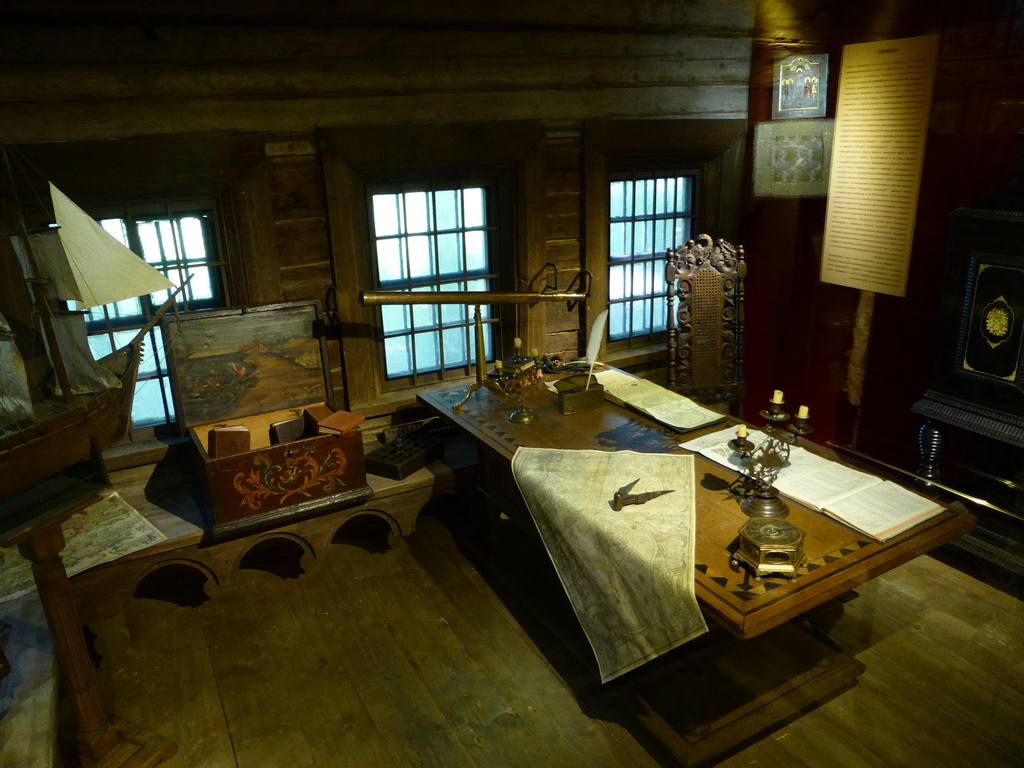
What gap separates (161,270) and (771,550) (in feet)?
11.1

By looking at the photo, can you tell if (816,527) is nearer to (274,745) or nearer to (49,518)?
(274,745)

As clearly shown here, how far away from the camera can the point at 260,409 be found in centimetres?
447

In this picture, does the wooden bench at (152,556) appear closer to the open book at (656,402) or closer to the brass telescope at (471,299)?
the brass telescope at (471,299)

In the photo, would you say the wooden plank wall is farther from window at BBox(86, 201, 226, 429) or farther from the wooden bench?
the wooden bench

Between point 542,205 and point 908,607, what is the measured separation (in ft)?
→ 10.1

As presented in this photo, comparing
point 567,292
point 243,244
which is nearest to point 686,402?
point 567,292

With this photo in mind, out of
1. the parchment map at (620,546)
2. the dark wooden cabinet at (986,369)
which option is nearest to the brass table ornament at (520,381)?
the parchment map at (620,546)

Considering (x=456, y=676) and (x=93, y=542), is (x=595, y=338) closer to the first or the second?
(x=456, y=676)

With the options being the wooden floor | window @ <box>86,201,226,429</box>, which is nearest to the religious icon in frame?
the wooden floor

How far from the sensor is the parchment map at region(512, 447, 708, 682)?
2.76 meters

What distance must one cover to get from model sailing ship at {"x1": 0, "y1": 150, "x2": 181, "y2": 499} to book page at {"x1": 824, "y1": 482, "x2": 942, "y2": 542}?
2892mm

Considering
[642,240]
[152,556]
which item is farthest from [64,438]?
[642,240]

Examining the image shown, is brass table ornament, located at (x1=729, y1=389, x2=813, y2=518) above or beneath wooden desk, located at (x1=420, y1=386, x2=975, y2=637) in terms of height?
above

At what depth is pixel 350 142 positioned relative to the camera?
14.0 feet
